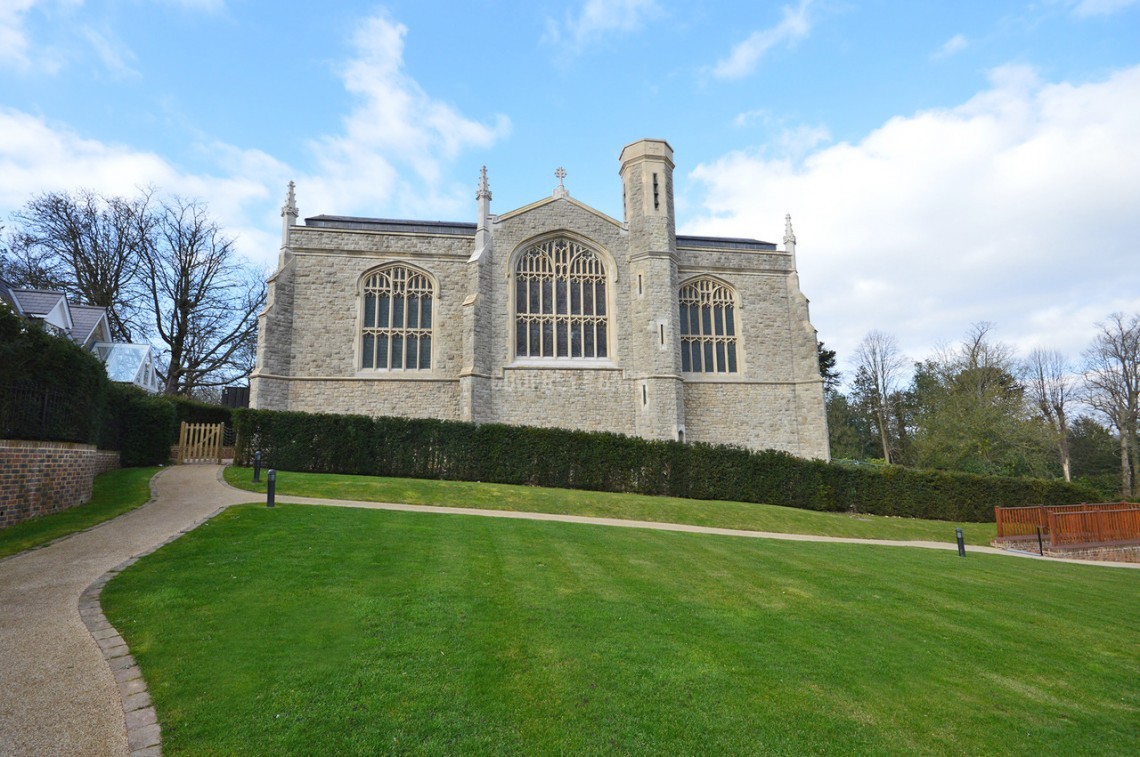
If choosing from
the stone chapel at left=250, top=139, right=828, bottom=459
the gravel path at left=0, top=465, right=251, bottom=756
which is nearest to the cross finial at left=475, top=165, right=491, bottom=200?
the stone chapel at left=250, top=139, right=828, bottom=459

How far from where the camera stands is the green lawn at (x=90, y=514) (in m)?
7.95

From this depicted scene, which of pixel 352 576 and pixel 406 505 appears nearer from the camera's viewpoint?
pixel 352 576

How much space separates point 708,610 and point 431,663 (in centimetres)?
312

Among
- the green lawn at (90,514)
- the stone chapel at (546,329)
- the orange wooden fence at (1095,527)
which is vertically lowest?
the orange wooden fence at (1095,527)

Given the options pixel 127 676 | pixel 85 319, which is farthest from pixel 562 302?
pixel 127 676

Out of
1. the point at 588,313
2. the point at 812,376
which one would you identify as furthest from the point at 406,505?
the point at 812,376

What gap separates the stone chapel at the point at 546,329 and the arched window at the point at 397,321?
0.19ft

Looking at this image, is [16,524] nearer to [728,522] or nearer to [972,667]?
[972,667]

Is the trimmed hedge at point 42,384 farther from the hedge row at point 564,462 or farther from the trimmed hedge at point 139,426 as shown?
the hedge row at point 564,462

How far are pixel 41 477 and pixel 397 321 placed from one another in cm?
1509

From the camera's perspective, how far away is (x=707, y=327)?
26.0 meters

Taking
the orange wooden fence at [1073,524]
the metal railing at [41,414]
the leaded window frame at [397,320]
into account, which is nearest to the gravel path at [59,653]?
the metal railing at [41,414]

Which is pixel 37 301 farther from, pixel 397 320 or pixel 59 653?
pixel 59 653

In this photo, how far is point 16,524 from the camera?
28.7 feet
